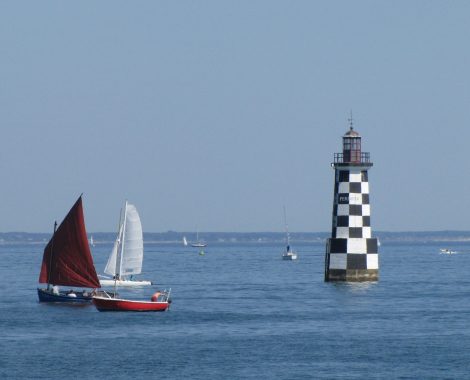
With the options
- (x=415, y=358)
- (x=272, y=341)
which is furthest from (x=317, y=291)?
(x=415, y=358)

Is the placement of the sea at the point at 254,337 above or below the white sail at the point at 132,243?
below

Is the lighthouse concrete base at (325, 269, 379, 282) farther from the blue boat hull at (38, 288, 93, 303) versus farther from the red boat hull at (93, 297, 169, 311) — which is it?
the blue boat hull at (38, 288, 93, 303)

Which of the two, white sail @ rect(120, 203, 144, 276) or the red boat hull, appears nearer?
the red boat hull

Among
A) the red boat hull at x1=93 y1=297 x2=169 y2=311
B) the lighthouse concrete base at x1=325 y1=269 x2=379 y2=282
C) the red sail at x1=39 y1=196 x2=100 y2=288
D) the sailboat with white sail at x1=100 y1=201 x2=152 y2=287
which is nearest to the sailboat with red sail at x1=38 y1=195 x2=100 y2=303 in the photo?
the red sail at x1=39 y1=196 x2=100 y2=288

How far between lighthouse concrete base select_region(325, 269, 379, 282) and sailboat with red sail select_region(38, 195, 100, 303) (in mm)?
14462

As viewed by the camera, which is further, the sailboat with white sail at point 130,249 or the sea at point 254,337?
the sailboat with white sail at point 130,249

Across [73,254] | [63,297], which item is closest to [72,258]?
[73,254]

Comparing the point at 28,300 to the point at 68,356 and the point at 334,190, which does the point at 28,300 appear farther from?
the point at 68,356

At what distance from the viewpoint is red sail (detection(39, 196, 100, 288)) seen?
7781 centimetres

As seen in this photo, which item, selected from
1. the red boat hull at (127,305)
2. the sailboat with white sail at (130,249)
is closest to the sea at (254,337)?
the red boat hull at (127,305)

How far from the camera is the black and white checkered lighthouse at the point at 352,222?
245 feet

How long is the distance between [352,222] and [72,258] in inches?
690

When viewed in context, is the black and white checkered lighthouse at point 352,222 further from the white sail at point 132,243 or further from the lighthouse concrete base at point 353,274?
the white sail at point 132,243

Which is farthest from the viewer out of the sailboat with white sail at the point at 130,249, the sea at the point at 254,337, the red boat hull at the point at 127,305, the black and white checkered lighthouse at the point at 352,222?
the sailboat with white sail at the point at 130,249
